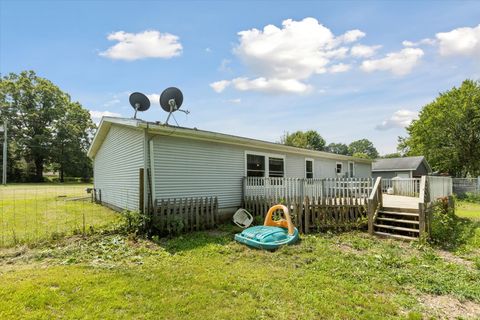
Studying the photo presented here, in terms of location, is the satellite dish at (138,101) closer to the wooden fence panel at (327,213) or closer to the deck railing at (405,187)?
the wooden fence panel at (327,213)

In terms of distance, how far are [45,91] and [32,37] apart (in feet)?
126

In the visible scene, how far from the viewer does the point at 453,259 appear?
5.61 m

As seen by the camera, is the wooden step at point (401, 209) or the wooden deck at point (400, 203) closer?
the wooden step at point (401, 209)

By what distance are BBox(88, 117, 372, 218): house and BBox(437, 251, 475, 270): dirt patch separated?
6.38 metres

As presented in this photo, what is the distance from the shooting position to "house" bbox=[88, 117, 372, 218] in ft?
26.3

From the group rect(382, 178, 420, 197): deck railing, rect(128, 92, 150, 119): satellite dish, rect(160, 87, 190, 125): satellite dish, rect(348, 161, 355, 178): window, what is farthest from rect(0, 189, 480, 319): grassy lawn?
rect(348, 161, 355, 178): window

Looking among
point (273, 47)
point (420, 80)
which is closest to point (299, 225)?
point (273, 47)

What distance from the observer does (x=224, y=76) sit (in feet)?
42.8

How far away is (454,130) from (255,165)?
1125 inches

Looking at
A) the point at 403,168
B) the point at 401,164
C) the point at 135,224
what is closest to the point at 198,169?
the point at 135,224

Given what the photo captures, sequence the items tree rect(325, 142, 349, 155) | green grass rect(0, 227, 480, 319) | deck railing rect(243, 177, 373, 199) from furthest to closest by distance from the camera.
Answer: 1. tree rect(325, 142, 349, 155)
2. deck railing rect(243, 177, 373, 199)
3. green grass rect(0, 227, 480, 319)

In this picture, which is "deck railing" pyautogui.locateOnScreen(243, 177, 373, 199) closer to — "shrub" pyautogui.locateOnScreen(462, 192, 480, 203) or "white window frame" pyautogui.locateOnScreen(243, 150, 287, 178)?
"white window frame" pyautogui.locateOnScreen(243, 150, 287, 178)

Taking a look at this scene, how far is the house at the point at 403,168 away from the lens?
99.6 ft

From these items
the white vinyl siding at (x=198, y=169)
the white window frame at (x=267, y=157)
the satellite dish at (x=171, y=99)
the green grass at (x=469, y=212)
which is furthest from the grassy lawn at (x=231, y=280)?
the green grass at (x=469, y=212)
